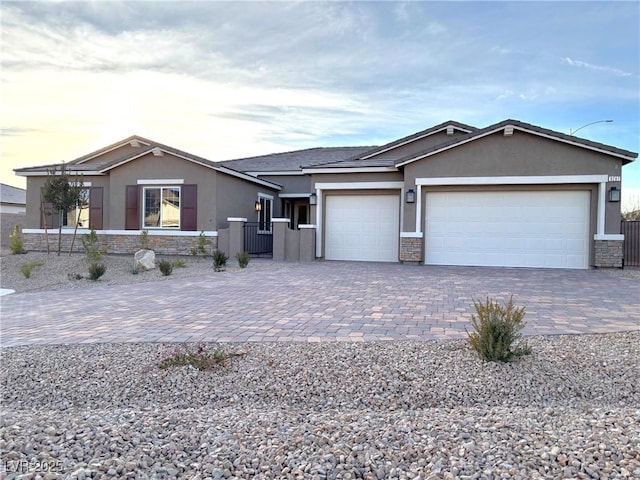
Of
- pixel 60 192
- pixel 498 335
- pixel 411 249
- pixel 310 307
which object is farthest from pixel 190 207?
pixel 498 335

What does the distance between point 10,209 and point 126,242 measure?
1935cm

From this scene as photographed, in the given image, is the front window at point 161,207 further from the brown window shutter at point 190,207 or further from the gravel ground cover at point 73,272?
the gravel ground cover at point 73,272

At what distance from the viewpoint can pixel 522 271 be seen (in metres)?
13.5

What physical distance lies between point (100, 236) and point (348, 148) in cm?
1449

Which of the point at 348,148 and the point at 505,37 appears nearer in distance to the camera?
the point at 505,37

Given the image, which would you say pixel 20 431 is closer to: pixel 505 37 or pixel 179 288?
pixel 179 288

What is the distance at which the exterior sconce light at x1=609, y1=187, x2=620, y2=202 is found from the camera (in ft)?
45.8

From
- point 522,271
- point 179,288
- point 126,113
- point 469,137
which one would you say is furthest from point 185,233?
point 522,271

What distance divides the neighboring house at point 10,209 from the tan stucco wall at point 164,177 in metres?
8.88

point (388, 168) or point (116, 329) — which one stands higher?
point (388, 168)

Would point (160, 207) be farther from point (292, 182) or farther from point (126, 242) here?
point (292, 182)

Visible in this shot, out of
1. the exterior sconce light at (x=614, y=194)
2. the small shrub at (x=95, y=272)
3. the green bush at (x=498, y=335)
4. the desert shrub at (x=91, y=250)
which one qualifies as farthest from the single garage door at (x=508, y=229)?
the desert shrub at (x=91, y=250)

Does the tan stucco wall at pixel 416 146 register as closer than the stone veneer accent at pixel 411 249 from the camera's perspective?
No

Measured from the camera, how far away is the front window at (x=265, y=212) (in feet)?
69.0
